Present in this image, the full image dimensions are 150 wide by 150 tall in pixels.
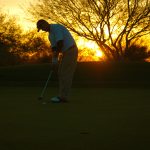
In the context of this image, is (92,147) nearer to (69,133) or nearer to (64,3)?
(69,133)

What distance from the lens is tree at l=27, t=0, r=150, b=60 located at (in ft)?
144

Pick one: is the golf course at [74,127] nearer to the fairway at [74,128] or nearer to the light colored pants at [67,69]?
the fairway at [74,128]

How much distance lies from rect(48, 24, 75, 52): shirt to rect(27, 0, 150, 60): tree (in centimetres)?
3169

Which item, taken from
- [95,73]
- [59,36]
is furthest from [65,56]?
[95,73]

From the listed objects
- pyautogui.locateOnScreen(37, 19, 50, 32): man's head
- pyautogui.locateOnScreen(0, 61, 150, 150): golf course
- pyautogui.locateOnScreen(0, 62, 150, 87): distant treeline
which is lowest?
pyautogui.locateOnScreen(0, 62, 150, 87): distant treeline

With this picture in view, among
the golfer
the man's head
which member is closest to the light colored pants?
the golfer

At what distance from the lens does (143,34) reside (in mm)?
46625

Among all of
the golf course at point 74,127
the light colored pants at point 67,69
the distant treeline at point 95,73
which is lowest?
the distant treeline at point 95,73

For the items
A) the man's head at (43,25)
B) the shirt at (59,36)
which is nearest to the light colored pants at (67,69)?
the shirt at (59,36)

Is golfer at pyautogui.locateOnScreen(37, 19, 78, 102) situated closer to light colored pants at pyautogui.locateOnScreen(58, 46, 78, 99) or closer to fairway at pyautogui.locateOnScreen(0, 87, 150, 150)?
light colored pants at pyautogui.locateOnScreen(58, 46, 78, 99)

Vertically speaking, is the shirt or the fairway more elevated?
the shirt

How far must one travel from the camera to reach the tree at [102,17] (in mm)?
43906

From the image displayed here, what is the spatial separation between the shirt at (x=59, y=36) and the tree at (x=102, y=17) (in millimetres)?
31689

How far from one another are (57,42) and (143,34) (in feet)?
117
